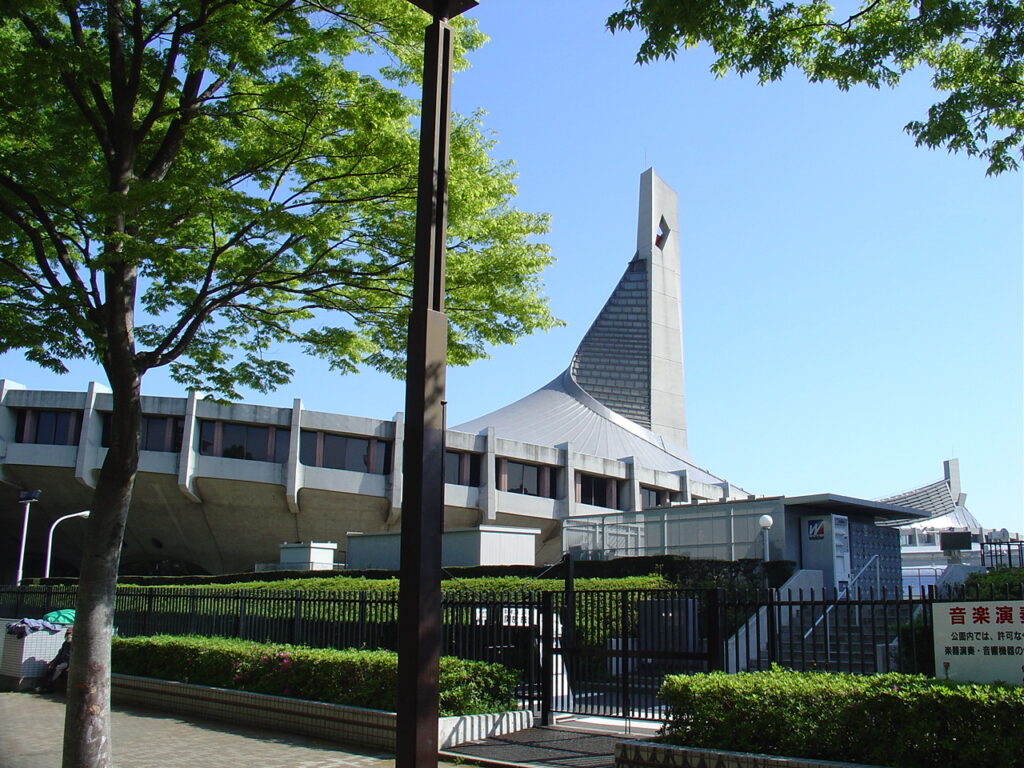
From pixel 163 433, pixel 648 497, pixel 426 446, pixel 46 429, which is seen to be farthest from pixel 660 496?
pixel 426 446

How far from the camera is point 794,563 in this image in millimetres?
22328

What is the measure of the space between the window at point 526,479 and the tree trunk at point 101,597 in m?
38.3

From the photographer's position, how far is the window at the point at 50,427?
42.4 m

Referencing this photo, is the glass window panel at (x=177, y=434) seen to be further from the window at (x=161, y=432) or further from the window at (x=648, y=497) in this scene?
the window at (x=648, y=497)

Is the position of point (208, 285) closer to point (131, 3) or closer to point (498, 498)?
point (131, 3)

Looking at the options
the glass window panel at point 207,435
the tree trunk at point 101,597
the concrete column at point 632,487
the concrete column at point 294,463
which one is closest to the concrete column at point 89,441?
the glass window panel at point 207,435

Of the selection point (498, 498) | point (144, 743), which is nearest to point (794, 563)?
point (144, 743)

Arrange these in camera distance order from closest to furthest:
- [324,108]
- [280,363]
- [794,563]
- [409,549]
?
[409,549] → [324,108] → [280,363] → [794,563]

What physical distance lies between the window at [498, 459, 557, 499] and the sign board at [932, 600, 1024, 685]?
131ft

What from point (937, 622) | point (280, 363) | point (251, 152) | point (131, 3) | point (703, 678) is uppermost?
point (131, 3)

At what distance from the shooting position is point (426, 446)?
Answer: 4.70m

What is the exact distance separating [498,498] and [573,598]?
1384 inches

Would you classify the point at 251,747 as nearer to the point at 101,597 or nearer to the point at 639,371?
the point at 101,597

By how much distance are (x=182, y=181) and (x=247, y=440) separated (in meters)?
35.7
